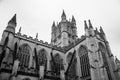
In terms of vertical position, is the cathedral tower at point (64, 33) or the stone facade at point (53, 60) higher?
the cathedral tower at point (64, 33)

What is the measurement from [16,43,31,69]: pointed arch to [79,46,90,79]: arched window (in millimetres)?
11228

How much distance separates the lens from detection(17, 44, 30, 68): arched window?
2166 centimetres

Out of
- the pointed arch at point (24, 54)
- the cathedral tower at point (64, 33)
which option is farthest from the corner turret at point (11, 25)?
the cathedral tower at point (64, 33)

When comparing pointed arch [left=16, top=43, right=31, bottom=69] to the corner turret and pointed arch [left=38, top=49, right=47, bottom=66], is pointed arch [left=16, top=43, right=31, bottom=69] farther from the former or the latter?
the corner turret

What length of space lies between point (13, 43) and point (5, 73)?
7.08 meters

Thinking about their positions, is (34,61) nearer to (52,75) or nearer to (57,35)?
(52,75)

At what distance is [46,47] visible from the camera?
25984 millimetres

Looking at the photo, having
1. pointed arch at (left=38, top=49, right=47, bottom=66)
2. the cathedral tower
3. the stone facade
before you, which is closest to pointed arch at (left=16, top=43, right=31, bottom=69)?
the stone facade

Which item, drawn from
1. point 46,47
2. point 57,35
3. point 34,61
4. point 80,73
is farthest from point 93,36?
point 57,35

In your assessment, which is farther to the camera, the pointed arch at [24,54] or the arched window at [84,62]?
the pointed arch at [24,54]

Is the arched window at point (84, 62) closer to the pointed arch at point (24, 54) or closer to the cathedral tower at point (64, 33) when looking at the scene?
the pointed arch at point (24, 54)

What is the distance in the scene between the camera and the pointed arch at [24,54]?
21656 mm

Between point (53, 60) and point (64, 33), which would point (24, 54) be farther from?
point (64, 33)

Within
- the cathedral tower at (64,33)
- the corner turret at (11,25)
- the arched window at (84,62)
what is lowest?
the arched window at (84,62)
